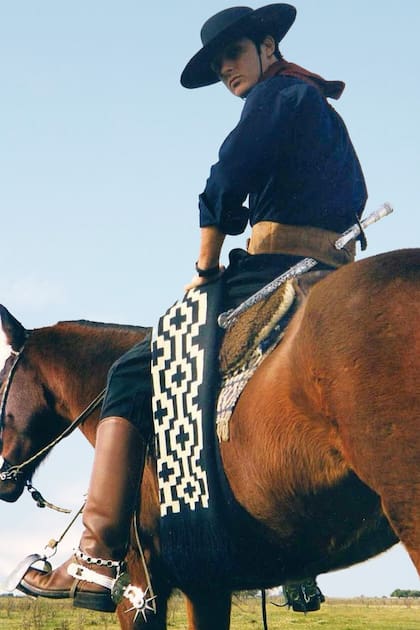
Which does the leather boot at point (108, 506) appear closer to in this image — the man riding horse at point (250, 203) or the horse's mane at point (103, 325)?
the man riding horse at point (250, 203)

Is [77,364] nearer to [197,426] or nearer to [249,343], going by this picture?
[197,426]

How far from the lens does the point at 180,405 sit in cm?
448

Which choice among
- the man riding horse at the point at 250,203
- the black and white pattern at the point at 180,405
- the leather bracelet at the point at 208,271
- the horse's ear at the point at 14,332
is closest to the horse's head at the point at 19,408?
the horse's ear at the point at 14,332

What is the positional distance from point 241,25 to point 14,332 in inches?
118

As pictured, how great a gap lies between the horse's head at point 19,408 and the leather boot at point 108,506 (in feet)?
5.62

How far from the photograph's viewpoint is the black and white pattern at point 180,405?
4.37m

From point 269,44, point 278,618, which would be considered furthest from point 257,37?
point 278,618

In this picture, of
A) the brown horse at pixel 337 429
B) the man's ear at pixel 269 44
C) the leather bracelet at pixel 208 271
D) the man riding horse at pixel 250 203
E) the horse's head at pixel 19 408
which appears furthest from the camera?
the horse's head at pixel 19 408

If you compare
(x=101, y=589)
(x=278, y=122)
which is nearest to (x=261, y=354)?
(x=278, y=122)

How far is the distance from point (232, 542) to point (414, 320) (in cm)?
164

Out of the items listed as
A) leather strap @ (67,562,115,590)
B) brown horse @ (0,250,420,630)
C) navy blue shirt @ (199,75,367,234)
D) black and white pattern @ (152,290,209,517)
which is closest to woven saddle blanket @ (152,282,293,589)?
black and white pattern @ (152,290,209,517)

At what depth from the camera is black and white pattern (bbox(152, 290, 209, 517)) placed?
4.37 meters

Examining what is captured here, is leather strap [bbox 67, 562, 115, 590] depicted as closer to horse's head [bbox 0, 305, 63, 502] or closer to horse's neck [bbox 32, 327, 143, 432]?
horse's neck [bbox 32, 327, 143, 432]

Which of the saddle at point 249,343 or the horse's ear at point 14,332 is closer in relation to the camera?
the saddle at point 249,343
